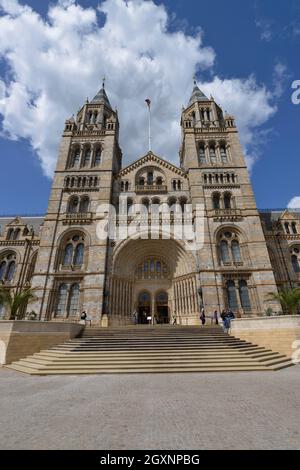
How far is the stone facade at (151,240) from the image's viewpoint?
19.5 m

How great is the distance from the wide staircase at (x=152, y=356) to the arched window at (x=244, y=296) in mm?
6724

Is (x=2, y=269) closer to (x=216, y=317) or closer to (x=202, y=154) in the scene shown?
(x=216, y=317)

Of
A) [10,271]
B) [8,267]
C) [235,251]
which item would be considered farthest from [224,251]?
[8,267]

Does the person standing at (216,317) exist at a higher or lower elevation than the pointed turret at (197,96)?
lower

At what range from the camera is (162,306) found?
2280 cm

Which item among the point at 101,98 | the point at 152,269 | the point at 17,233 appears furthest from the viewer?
the point at 101,98

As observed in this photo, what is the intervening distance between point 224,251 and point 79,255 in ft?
47.8

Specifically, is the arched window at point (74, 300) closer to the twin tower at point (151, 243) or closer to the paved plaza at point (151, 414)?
the twin tower at point (151, 243)

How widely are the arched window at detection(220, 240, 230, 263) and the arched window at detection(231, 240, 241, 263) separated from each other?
583 mm

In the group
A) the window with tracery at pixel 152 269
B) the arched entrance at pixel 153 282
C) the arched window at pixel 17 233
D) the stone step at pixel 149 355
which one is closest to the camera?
the stone step at pixel 149 355

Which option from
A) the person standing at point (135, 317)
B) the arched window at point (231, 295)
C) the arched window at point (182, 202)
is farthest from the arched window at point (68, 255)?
the arched window at point (231, 295)
